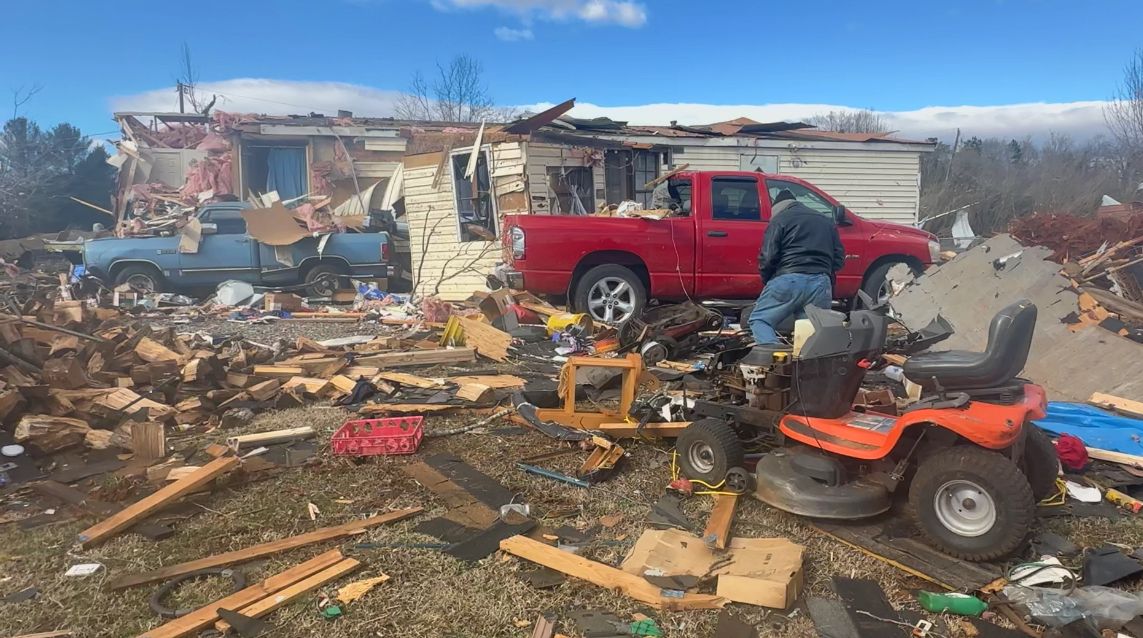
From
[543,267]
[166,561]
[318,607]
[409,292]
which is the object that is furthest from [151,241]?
[318,607]

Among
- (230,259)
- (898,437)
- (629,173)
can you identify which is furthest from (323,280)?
(898,437)

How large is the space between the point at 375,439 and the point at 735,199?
5.86m

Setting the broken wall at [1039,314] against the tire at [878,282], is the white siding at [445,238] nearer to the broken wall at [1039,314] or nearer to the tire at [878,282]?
the tire at [878,282]

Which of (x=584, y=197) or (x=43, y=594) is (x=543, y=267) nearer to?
(x=584, y=197)

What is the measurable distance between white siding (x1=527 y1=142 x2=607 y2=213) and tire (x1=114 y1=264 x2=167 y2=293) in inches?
301

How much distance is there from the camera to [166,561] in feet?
11.5

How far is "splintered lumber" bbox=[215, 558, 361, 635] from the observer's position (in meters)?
2.98

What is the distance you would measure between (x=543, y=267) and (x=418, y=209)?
6398 millimetres

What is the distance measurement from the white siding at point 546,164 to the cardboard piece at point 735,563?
936 cm

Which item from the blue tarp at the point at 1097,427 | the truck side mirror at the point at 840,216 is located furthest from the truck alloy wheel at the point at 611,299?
the blue tarp at the point at 1097,427

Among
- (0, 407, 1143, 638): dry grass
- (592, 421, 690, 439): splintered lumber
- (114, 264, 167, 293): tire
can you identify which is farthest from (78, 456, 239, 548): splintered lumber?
(114, 264, 167, 293): tire

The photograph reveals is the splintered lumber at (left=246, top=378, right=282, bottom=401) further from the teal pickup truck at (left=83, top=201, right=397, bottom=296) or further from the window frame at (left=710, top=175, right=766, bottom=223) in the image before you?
the teal pickup truck at (left=83, top=201, right=397, bottom=296)

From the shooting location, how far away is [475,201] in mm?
13188

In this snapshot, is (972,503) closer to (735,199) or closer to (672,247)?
(672,247)
